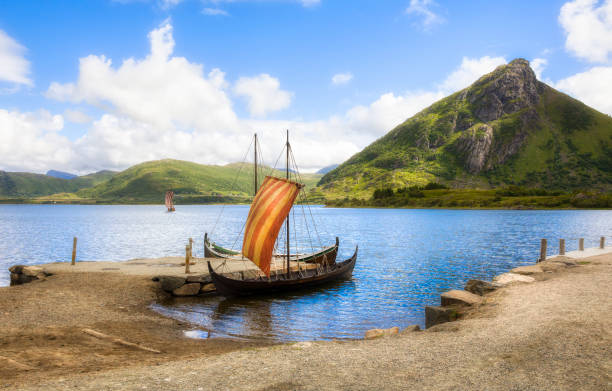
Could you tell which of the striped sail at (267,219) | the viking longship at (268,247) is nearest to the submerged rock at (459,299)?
the viking longship at (268,247)

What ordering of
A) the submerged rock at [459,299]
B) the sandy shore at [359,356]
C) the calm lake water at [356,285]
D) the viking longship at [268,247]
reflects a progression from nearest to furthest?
the sandy shore at [359,356] < the submerged rock at [459,299] < the calm lake water at [356,285] < the viking longship at [268,247]

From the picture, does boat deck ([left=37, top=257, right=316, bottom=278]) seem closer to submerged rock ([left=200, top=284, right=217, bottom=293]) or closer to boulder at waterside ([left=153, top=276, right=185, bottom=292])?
boulder at waterside ([left=153, top=276, right=185, bottom=292])

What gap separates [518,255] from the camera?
50.8 metres

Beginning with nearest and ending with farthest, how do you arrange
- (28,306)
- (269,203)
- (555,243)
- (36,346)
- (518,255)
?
(36,346) < (28,306) < (269,203) < (518,255) < (555,243)

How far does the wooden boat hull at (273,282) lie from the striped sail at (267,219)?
1326mm

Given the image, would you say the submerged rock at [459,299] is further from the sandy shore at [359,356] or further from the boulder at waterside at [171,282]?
the boulder at waterside at [171,282]

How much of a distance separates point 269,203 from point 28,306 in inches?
704

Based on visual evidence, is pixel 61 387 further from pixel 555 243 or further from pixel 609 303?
pixel 555 243

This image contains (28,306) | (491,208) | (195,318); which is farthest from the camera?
(491,208)

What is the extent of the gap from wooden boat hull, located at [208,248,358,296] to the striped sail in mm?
1326

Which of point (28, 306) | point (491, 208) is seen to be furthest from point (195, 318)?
point (491, 208)

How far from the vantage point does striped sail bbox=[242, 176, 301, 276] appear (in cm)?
3114

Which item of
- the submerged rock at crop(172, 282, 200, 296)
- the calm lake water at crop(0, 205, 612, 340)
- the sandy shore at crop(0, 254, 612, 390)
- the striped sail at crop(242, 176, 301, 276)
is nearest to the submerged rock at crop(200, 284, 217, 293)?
the submerged rock at crop(172, 282, 200, 296)

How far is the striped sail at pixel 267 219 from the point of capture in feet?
102
